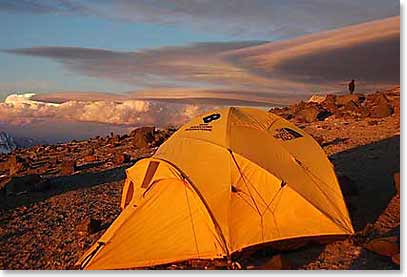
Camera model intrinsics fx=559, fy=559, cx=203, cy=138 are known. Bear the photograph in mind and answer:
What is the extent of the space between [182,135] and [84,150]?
10.1 metres

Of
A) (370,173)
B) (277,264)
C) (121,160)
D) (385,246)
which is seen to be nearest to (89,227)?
(277,264)

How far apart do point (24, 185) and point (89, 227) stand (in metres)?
3.22

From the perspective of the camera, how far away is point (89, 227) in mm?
8070

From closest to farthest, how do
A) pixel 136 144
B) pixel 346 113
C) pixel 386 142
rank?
pixel 386 142 → pixel 136 144 → pixel 346 113

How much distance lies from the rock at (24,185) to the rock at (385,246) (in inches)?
255

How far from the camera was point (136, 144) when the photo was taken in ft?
53.4

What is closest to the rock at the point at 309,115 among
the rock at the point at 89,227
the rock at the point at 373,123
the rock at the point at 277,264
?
the rock at the point at 373,123

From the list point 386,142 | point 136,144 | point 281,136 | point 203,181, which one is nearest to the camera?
point 203,181

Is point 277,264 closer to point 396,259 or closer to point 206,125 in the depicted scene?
point 396,259

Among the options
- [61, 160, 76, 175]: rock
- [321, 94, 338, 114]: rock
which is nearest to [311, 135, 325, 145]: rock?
[321, 94, 338, 114]: rock

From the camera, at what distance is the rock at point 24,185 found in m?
10.5

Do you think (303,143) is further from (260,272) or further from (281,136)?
(260,272)

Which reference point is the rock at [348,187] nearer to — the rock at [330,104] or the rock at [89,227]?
the rock at [89,227]

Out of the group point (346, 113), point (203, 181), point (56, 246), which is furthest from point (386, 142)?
point (56, 246)
